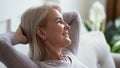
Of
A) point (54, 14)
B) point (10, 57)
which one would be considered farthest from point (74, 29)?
point (10, 57)

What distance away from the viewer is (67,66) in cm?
137

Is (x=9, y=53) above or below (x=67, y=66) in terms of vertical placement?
above

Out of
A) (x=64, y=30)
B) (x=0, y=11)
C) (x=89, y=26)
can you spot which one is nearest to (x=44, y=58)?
(x=64, y=30)

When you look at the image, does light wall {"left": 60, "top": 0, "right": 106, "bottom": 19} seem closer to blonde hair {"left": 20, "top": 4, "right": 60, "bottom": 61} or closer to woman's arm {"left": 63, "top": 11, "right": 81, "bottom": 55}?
woman's arm {"left": 63, "top": 11, "right": 81, "bottom": 55}

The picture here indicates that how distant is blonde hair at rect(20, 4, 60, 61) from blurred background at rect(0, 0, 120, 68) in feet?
0.52

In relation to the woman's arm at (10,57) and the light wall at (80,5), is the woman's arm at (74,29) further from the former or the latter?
the light wall at (80,5)

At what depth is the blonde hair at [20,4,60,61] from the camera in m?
1.29

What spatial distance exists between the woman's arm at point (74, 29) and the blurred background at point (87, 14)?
0.27 m

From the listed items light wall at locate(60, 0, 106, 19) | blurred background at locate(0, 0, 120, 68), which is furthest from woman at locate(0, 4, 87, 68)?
light wall at locate(60, 0, 106, 19)

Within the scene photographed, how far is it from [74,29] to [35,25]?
1.24 feet

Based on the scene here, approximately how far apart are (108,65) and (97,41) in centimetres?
18

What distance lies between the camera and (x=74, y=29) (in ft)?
5.29

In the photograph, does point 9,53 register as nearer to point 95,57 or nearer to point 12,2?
point 12,2

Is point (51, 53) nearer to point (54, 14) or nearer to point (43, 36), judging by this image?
point (43, 36)
